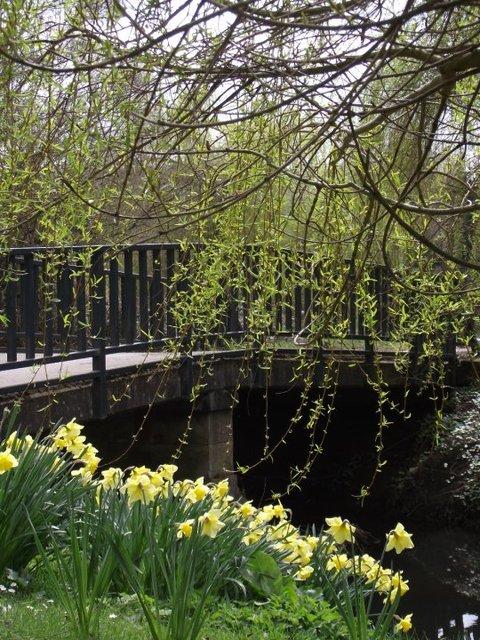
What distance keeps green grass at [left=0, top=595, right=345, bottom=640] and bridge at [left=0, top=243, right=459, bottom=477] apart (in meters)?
1.22

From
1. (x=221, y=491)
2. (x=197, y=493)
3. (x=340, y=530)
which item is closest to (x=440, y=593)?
(x=221, y=491)

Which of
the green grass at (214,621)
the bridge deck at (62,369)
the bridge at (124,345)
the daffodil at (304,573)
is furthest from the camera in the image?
the bridge deck at (62,369)

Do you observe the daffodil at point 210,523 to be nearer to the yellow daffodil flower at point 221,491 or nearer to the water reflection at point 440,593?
the yellow daffodil flower at point 221,491

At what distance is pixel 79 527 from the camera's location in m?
4.40

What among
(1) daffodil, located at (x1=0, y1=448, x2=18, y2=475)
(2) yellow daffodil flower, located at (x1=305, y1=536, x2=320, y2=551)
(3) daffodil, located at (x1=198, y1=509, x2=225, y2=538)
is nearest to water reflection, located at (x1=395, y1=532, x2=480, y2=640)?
(2) yellow daffodil flower, located at (x1=305, y1=536, x2=320, y2=551)

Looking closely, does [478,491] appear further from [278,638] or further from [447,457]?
[278,638]

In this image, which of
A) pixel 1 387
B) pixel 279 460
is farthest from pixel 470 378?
pixel 1 387

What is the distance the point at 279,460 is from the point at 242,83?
33.9 ft

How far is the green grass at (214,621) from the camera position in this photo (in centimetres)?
349

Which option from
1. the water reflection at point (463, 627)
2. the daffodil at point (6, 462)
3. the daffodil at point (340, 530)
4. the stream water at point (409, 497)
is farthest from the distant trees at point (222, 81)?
the stream water at point (409, 497)

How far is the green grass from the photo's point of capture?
349cm

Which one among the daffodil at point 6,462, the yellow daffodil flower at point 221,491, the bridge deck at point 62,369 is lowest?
the yellow daffodil flower at point 221,491

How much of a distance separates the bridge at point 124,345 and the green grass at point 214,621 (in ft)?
3.99

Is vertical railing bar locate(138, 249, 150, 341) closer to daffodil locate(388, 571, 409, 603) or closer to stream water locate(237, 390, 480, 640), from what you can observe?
stream water locate(237, 390, 480, 640)
